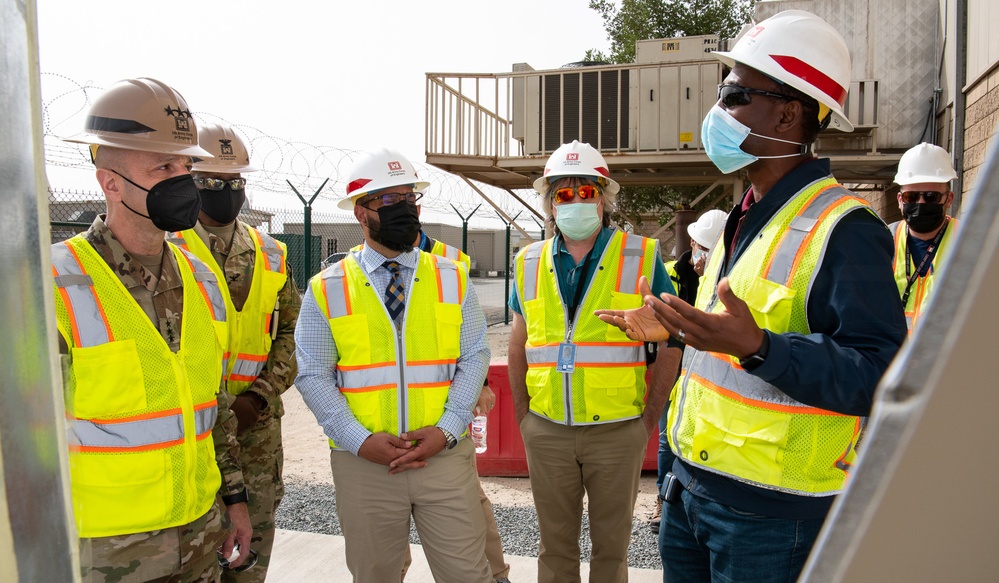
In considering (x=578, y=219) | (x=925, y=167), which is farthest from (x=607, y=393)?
(x=925, y=167)

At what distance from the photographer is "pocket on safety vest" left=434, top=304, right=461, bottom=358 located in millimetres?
3330

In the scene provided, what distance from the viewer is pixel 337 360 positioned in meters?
3.31

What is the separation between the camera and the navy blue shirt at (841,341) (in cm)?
169

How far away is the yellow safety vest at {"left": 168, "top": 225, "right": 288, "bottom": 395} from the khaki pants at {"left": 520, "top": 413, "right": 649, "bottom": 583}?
1.49 m

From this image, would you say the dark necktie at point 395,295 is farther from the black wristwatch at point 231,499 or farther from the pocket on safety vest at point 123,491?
the pocket on safety vest at point 123,491

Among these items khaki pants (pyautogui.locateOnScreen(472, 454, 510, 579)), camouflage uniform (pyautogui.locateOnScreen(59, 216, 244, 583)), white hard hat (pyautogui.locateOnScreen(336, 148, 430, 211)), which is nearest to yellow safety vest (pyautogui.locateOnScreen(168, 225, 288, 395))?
white hard hat (pyautogui.locateOnScreen(336, 148, 430, 211))

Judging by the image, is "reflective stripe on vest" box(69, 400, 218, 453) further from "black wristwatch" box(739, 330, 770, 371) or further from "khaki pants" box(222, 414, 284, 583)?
"black wristwatch" box(739, 330, 770, 371)

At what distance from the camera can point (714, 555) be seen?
2062 mm

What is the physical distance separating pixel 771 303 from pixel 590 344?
5.89 feet

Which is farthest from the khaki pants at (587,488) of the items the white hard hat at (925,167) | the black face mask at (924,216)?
the white hard hat at (925,167)

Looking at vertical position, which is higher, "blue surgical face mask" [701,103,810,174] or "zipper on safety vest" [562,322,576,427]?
"blue surgical face mask" [701,103,810,174]

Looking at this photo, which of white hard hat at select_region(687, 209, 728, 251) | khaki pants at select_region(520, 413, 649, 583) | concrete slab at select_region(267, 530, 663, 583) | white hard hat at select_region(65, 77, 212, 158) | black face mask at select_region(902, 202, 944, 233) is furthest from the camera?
white hard hat at select_region(687, 209, 728, 251)

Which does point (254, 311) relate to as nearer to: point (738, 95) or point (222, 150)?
point (222, 150)

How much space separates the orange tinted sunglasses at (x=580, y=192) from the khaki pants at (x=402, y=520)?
1.64 meters
